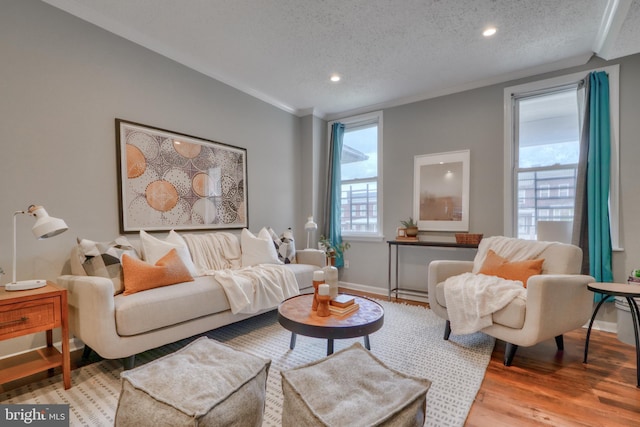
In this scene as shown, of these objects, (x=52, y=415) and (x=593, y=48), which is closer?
(x=52, y=415)

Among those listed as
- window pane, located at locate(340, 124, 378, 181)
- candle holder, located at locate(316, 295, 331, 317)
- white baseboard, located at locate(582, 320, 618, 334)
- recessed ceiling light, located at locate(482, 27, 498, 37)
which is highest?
recessed ceiling light, located at locate(482, 27, 498, 37)

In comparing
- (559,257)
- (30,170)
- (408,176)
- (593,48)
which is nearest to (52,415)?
(30,170)

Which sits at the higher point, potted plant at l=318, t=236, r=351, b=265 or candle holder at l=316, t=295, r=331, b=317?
potted plant at l=318, t=236, r=351, b=265

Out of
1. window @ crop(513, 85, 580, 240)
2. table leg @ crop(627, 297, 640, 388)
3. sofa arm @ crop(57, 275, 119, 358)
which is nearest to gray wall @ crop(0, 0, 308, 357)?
sofa arm @ crop(57, 275, 119, 358)

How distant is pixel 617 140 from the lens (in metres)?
2.77

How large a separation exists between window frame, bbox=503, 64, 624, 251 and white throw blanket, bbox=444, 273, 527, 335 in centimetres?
131

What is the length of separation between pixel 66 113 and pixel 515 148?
4.27m

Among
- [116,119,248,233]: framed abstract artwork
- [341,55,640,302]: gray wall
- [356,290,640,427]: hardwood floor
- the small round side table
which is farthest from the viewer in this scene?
[341,55,640,302]: gray wall

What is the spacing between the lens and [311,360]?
7.03 ft

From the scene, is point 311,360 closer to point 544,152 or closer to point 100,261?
point 100,261

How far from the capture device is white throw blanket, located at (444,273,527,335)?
6.88 feet

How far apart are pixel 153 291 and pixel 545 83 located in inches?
165

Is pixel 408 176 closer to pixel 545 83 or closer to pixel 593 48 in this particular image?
pixel 545 83

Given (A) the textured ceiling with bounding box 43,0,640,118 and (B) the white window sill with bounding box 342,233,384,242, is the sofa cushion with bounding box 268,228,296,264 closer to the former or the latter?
(B) the white window sill with bounding box 342,233,384,242
